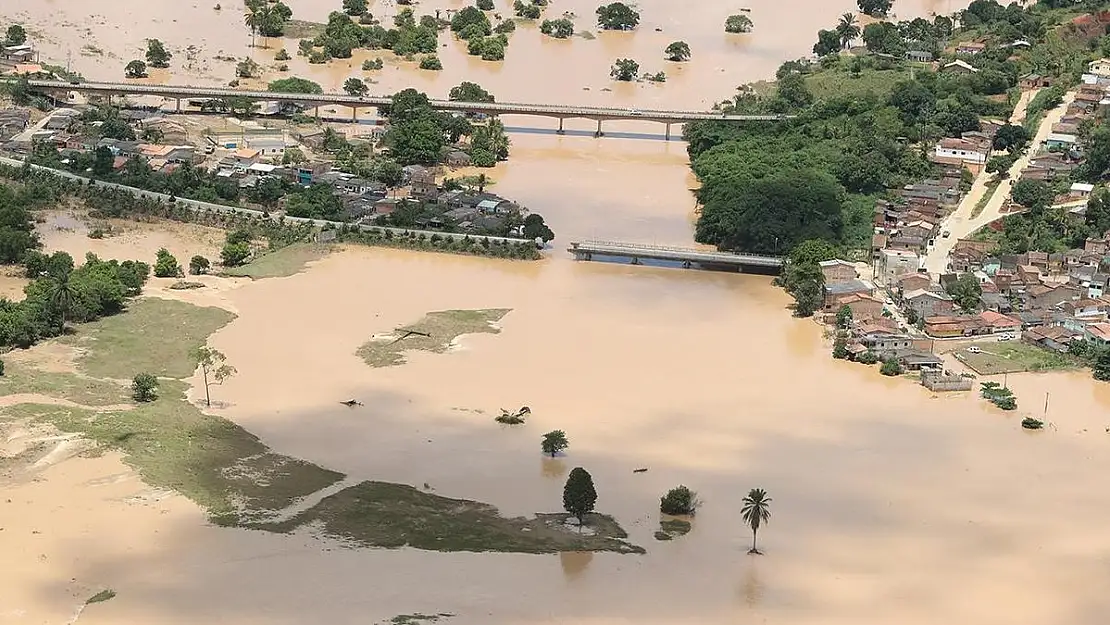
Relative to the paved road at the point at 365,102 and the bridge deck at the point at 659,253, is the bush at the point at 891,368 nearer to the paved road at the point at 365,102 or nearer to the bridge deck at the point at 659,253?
the bridge deck at the point at 659,253

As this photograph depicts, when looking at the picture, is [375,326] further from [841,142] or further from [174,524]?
[841,142]

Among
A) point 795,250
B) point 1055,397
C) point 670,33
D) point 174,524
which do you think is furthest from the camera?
point 670,33

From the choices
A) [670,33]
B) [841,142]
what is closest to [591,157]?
[841,142]

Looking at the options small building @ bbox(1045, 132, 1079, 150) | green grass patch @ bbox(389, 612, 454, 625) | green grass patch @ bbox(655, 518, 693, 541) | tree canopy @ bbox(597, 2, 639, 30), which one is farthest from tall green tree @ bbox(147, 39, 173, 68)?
green grass patch @ bbox(389, 612, 454, 625)

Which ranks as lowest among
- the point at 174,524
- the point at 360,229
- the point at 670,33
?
the point at 174,524

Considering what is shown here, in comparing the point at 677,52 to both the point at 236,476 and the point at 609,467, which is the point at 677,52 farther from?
the point at 236,476

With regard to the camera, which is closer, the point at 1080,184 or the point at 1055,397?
the point at 1055,397

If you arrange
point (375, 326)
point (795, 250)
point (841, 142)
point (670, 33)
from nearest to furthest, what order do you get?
point (375, 326), point (795, 250), point (841, 142), point (670, 33)

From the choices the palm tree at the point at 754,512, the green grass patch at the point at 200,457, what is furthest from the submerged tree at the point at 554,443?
the palm tree at the point at 754,512
